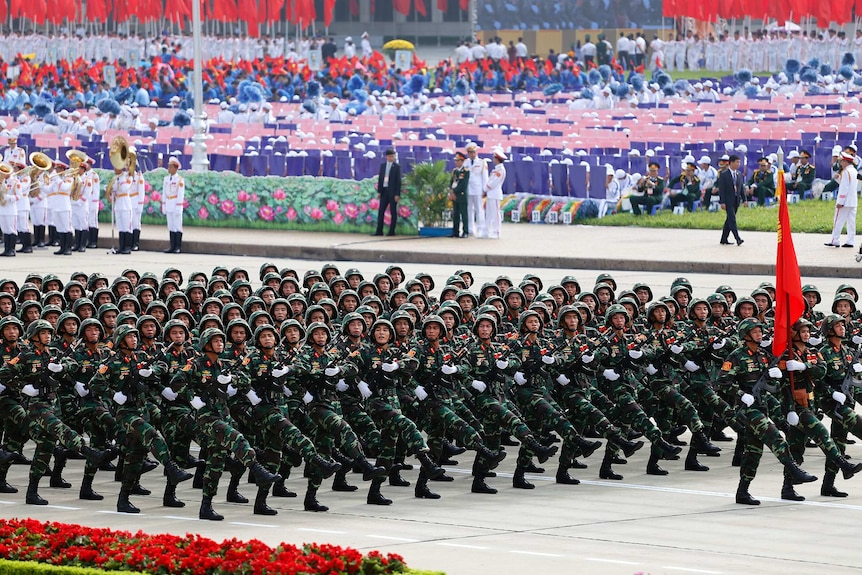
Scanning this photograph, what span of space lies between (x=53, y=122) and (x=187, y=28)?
45653 mm

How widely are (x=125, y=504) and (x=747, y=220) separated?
770 inches

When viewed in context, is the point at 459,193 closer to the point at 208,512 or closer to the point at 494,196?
the point at 494,196

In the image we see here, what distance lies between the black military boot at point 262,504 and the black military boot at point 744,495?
3.30 m

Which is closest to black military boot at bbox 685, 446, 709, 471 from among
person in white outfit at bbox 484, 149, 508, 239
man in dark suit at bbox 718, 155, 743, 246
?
man in dark suit at bbox 718, 155, 743, 246

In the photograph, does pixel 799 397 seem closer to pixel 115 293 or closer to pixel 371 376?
pixel 371 376

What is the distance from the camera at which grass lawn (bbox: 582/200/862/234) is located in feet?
99.5

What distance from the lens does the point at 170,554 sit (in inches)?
388

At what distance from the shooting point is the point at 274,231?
32.0 m

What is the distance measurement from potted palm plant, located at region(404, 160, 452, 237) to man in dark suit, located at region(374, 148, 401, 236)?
11.5 inches

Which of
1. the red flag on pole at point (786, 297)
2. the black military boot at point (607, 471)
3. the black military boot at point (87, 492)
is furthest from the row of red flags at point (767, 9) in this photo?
the black military boot at point (87, 492)

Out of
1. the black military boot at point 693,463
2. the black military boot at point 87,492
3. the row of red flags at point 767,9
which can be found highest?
the row of red flags at point 767,9

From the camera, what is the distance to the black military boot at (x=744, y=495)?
13.1 m

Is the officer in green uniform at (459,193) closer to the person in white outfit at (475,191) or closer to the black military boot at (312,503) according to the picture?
the person in white outfit at (475,191)

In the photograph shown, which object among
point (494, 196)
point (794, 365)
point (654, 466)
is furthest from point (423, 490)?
point (494, 196)
